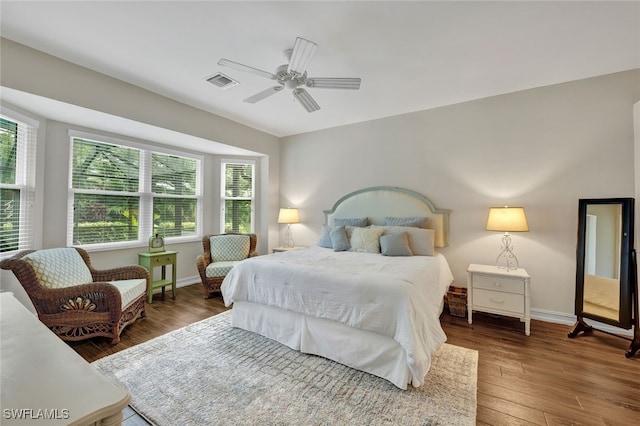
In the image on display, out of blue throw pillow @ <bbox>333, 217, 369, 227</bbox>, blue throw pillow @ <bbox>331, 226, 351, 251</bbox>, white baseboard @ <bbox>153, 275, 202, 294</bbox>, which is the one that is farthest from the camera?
white baseboard @ <bbox>153, 275, 202, 294</bbox>

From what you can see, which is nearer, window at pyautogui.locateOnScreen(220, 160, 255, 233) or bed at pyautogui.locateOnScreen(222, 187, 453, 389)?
bed at pyautogui.locateOnScreen(222, 187, 453, 389)

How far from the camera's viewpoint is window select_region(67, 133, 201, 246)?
3.55 m

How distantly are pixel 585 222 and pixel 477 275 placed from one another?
122 cm

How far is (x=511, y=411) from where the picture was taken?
177 centimetres

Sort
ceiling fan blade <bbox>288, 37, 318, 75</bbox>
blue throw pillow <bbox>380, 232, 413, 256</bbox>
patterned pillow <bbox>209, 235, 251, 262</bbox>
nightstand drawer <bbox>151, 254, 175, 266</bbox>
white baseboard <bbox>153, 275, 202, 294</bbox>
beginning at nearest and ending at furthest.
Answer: ceiling fan blade <bbox>288, 37, 318, 75</bbox>, blue throw pillow <bbox>380, 232, 413, 256</bbox>, nightstand drawer <bbox>151, 254, 175, 266</bbox>, patterned pillow <bbox>209, 235, 251, 262</bbox>, white baseboard <bbox>153, 275, 202, 294</bbox>

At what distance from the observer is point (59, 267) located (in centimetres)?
269

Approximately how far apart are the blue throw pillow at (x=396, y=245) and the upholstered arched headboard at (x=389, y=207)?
2.28ft

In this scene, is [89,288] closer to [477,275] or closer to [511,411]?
[511,411]

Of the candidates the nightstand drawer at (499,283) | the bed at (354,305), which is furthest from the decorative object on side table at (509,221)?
the bed at (354,305)

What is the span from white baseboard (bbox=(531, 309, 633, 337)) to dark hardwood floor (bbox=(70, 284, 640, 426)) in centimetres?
9

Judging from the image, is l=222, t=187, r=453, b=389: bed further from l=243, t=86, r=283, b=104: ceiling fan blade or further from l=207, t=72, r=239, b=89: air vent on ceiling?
l=207, t=72, r=239, b=89: air vent on ceiling

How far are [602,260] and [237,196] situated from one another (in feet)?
17.2

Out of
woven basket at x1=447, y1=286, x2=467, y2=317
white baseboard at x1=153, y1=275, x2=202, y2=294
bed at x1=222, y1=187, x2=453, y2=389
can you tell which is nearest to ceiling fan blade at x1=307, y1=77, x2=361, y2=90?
bed at x1=222, y1=187, x2=453, y2=389

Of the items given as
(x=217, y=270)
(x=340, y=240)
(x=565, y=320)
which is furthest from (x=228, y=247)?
(x=565, y=320)
